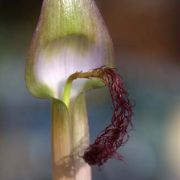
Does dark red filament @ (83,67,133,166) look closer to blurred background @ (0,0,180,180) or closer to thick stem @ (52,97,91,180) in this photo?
thick stem @ (52,97,91,180)

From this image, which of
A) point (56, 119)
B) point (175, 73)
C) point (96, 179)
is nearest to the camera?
point (56, 119)

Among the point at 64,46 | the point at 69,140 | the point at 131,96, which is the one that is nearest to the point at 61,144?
the point at 69,140

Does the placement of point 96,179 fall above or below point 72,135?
below

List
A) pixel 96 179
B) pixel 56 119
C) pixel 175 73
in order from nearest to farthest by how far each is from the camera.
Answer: pixel 56 119 → pixel 96 179 → pixel 175 73

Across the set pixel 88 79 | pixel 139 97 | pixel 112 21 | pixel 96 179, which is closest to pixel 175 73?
pixel 139 97

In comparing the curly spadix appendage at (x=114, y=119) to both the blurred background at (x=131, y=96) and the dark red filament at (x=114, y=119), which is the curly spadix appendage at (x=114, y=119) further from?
the blurred background at (x=131, y=96)

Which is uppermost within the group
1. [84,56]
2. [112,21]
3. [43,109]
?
[112,21]

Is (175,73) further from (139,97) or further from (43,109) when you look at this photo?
(43,109)

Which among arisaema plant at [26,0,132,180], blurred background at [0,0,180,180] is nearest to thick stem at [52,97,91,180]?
arisaema plant at [26,0,132,180]
